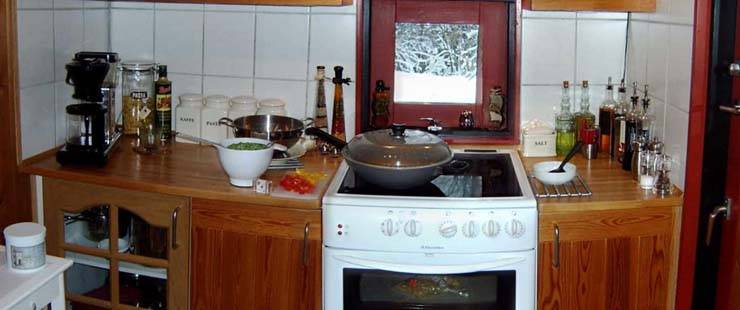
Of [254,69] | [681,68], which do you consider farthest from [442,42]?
[681,68]

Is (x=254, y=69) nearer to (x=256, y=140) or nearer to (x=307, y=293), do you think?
(x=256, y=140)

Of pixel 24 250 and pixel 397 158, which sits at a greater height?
pixel 397 158

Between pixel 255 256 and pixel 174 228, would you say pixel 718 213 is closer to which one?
pixel 255 256

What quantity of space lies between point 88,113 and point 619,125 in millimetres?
1622

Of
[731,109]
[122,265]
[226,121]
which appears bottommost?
[122,265]

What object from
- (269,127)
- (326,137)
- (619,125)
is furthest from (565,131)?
(269,127)

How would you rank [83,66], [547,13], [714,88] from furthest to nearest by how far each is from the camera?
1. [547,13]
2. [83,66]
3. [714,88]

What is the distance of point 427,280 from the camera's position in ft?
8.30

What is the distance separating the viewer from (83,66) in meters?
2.77

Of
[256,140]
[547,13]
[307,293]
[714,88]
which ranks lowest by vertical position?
[307,293]

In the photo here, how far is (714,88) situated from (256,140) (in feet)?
4.17

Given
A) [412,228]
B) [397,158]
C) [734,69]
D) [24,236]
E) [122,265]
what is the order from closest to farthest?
[24,236], [734,69], [412,228], [397,158], [122,265]

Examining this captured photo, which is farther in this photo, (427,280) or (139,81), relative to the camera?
(139,81)

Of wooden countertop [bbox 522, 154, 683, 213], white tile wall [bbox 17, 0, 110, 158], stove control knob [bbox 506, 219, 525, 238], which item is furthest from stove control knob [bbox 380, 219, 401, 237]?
white tile wall [bbox 17, 0, 110, 158]
